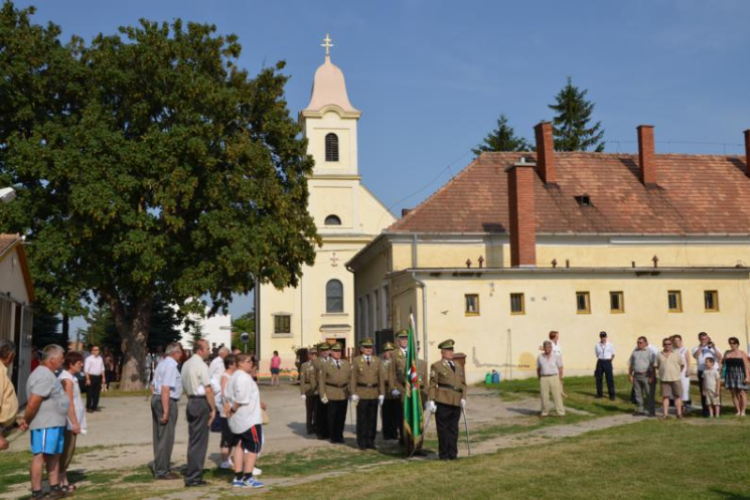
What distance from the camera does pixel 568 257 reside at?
33844mm

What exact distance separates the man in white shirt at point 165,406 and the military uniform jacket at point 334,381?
4.08m

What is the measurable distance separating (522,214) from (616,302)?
4.63m

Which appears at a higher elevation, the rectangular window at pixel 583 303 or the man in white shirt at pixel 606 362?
the rectangular window at pixel 583 303

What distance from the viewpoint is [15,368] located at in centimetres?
2175

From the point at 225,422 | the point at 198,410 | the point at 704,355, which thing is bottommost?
the point at 225,422

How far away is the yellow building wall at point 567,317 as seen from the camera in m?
29.5

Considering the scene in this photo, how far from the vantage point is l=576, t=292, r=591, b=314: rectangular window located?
30.2m

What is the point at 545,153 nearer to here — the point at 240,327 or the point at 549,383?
the point at 549,383

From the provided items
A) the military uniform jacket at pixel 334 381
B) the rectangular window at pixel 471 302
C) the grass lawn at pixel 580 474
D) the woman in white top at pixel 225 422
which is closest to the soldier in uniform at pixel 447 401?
the grass lawn at pixel 580 474

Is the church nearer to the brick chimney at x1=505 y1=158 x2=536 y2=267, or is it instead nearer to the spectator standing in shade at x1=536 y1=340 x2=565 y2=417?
the brick chimney at x1=505 y1=158 x2=536 y2=267

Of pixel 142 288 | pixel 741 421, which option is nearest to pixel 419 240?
pixel 142 288

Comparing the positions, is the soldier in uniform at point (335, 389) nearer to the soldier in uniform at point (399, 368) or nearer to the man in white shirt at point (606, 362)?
the soldier in uniform at point (399, 368)

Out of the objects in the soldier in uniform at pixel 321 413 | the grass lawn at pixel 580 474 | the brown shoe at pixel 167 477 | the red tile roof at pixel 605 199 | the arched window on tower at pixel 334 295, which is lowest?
the brown shoe at pixel 167 477

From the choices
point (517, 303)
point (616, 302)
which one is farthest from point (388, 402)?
point (616, 302)
